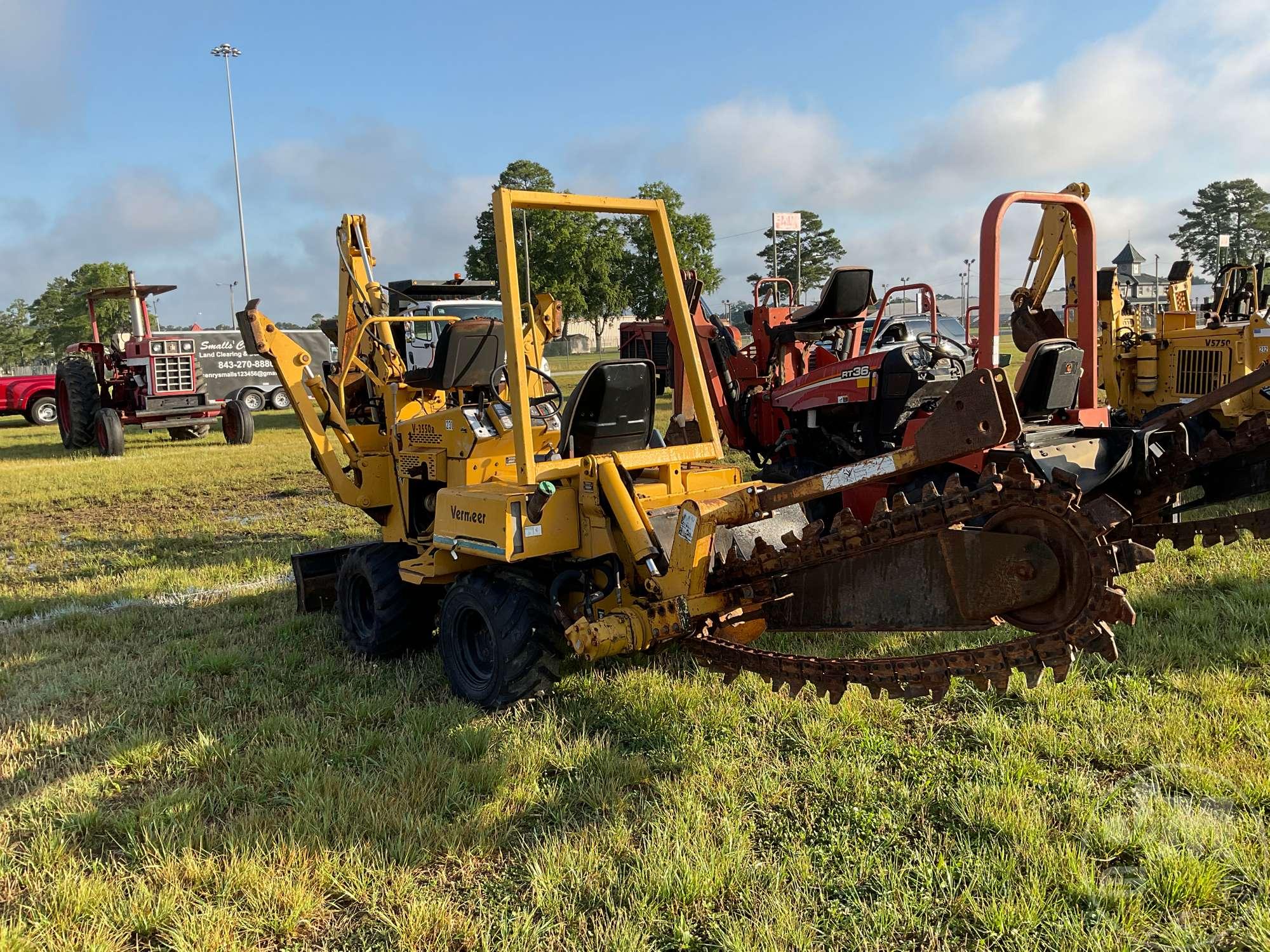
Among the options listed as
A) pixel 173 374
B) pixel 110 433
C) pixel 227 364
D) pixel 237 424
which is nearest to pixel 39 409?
pixel 227 364

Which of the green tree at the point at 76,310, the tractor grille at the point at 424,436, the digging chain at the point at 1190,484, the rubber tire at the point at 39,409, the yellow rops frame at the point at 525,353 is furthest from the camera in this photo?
the green tree at the point at 76,310

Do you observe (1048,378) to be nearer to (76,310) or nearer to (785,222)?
(785,222)

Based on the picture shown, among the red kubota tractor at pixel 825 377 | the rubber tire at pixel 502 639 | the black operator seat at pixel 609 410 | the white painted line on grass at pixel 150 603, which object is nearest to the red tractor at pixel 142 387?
the white painted line on grass at pixel 150 603

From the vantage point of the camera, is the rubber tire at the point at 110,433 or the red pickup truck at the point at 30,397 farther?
the red pickup truck at the point at 30,397

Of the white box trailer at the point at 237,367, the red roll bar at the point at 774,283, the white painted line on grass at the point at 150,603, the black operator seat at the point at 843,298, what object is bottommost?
the white painted line on grass at the point at 150,603

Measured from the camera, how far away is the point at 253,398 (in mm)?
25922

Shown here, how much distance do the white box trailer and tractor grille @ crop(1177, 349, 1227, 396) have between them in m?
19.6

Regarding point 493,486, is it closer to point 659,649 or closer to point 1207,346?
point 659,649

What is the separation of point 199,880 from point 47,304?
3092 inches

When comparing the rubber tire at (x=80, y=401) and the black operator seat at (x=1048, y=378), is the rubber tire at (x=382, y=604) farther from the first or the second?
the rubber tire at (x=80, y=401)

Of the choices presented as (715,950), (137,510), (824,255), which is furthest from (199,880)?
(824,255)

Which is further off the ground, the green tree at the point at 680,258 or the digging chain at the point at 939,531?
the green tree at the point at 680,258

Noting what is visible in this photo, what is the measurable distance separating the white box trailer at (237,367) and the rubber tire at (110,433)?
296 inches

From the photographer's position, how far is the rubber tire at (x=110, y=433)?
16047 millimetres
